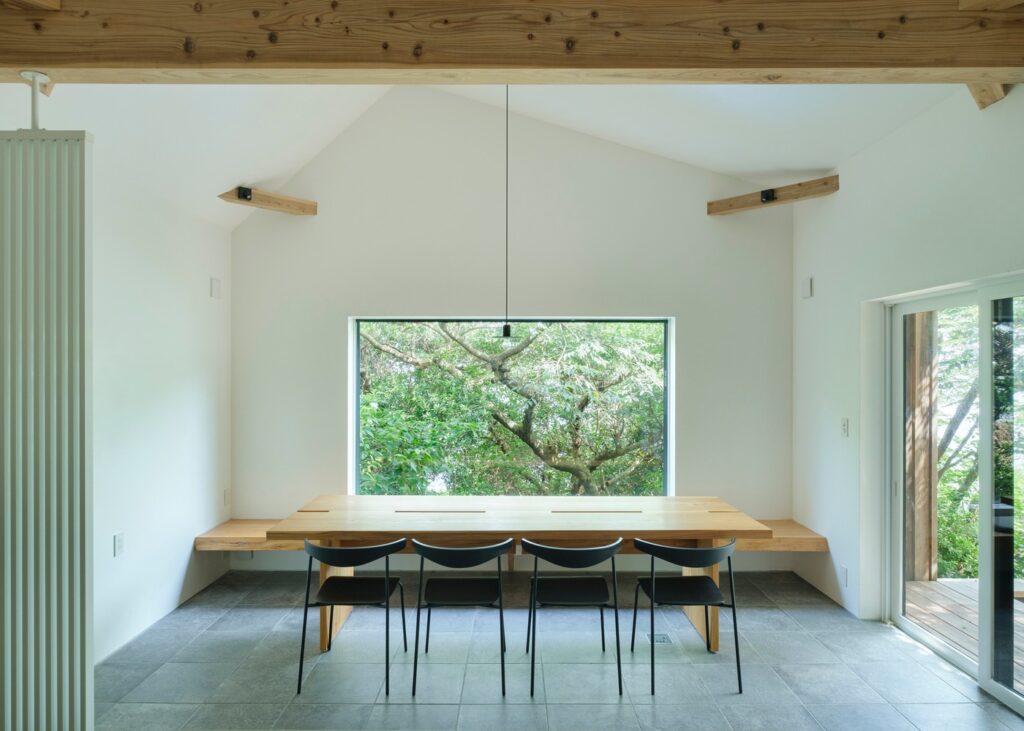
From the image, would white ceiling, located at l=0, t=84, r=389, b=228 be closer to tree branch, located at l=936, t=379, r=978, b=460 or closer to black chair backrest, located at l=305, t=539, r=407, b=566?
black chair backrest, located at l=305, t=539, r=407, b=566

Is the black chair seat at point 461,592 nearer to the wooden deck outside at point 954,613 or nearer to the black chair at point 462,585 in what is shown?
the black chair at point 462,585

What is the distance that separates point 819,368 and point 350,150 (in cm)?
398

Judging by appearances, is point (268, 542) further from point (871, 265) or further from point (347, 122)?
point (871, 265)

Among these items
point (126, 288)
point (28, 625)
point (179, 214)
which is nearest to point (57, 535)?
point (28, 625)

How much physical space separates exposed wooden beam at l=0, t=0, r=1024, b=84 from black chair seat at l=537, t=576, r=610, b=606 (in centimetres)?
254

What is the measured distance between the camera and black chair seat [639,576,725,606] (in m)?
3.23

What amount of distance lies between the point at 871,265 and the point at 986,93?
1192mm

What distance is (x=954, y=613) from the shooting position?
354cm

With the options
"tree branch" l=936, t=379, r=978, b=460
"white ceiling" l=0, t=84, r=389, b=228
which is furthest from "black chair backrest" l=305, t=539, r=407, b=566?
"tree branch" l=936, t=379, r=978, b=460

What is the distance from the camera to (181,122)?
372 cm

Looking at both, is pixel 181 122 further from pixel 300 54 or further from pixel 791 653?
pixel 791 653

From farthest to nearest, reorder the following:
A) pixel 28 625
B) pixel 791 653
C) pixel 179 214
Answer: pixel 179 214 → pixel 791 653 → pixel 28 625

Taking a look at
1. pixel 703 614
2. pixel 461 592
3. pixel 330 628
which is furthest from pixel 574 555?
pixel 330 628

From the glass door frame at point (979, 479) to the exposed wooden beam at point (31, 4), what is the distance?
4.27m
